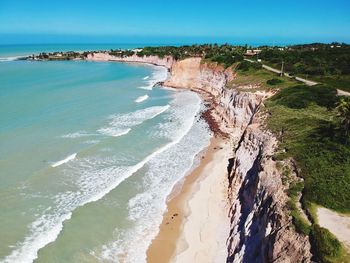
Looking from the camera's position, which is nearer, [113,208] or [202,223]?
[202,223]

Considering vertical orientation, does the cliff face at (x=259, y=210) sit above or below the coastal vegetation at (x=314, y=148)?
below

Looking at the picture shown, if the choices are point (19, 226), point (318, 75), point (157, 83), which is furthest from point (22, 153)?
point (157, 83)

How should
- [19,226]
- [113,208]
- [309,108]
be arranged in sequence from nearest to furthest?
[19,226] < [113,208] < [309,108]

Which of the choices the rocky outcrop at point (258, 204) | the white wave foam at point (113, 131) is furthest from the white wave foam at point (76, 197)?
the rocky outcrop at point (258, 204)

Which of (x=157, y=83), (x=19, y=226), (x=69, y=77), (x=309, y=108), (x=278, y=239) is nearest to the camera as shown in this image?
(x=278, y=239)

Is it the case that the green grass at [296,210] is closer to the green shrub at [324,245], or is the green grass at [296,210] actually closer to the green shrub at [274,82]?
the green shrub at [324,245]

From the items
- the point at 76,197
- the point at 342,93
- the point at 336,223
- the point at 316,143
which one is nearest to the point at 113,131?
the point at 76,197

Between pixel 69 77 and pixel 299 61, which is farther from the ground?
pixel 299 61

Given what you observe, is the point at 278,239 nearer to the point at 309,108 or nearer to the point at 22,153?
the point at 309,108
